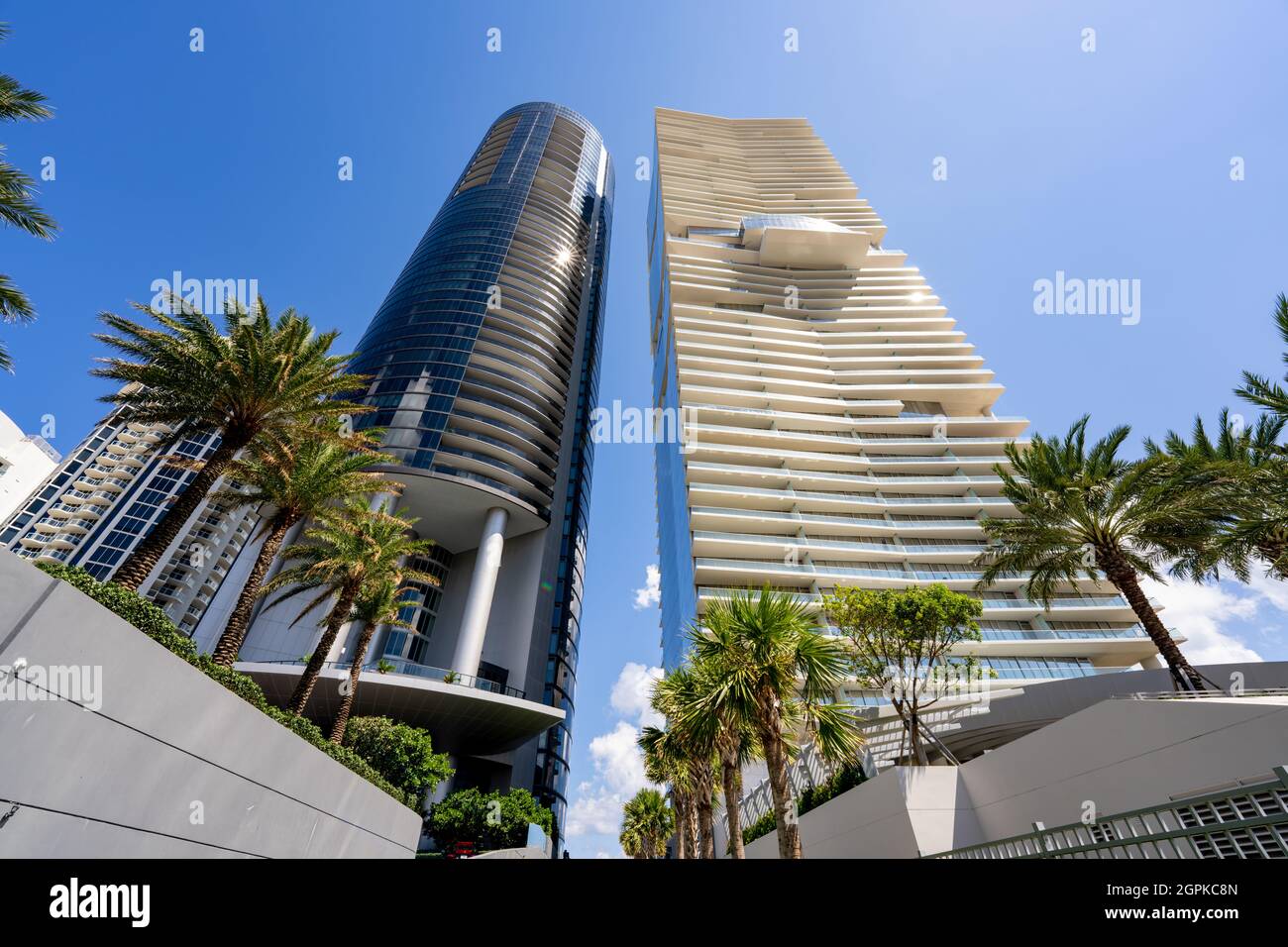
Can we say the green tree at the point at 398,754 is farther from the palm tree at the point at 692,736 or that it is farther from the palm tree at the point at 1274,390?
the palm tree at the point at 1274,390

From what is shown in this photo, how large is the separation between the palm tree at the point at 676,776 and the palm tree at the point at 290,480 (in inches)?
546

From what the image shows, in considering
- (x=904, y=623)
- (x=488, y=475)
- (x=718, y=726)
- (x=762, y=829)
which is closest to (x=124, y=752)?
(x=718, y=726)

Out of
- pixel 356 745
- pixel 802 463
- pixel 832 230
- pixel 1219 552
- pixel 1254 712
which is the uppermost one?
pixel 832 230

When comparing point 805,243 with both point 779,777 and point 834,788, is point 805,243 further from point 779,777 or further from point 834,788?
point 779,777

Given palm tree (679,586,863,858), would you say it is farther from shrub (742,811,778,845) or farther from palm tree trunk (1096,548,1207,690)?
shrub (742,811,778,845)

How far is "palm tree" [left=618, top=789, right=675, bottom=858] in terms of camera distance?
4197 cm

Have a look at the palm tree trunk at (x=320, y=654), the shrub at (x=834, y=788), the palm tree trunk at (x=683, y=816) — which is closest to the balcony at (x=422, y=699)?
the palm tree trunk at (x=683, y=816)

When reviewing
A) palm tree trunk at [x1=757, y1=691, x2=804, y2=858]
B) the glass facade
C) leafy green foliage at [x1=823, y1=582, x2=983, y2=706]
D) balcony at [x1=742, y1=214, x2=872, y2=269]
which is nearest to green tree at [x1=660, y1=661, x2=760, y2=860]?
palm tree trunk at [x1=757, y1=691, x2=804, y2=858]

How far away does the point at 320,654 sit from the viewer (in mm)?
19156

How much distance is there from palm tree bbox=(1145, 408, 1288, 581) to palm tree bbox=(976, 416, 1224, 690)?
0.51 metres

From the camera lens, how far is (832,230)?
256 feet

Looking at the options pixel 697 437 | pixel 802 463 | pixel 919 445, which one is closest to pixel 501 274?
pixel 697 437
